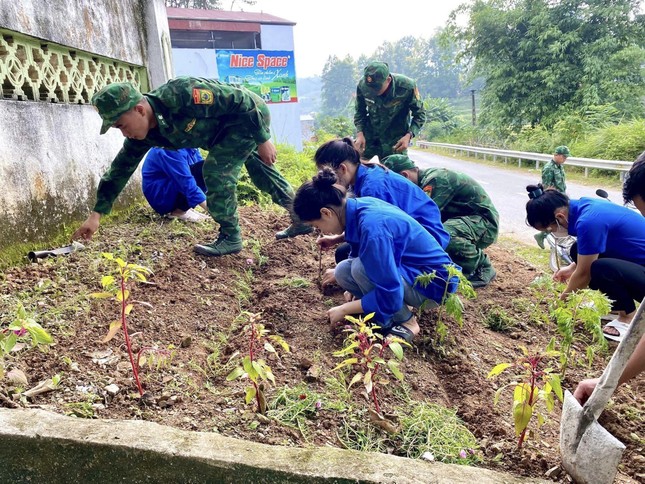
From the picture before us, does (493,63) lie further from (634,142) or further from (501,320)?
(501,320)

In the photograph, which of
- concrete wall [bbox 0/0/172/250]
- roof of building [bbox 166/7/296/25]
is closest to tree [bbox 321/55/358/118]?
roof of building [bbox 166/7/296/25]

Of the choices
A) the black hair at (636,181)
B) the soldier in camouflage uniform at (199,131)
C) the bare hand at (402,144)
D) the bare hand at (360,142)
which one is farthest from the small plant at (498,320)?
the bare hand at (360,142)

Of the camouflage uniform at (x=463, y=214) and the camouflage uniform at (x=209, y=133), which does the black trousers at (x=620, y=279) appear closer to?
the camouflage uniform at (x=463, y=214)

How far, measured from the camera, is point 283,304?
296 centimetres

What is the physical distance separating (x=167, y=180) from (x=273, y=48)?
1597 centimetres

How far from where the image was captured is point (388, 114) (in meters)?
5.27

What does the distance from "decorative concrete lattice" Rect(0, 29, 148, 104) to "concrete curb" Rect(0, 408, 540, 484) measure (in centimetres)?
239

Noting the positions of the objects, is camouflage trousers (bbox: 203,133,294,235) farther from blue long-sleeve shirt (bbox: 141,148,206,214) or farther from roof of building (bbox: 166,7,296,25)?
roof of building (bbox: 166,7,296,25)

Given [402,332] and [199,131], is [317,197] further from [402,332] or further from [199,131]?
Result: [199,131]

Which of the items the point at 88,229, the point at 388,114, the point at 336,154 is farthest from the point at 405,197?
the point at 388,114

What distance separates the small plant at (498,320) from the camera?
119 inches

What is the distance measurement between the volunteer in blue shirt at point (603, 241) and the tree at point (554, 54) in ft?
49.1

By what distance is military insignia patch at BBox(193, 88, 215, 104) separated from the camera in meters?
3.16

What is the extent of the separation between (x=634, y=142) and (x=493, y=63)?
347 inches
